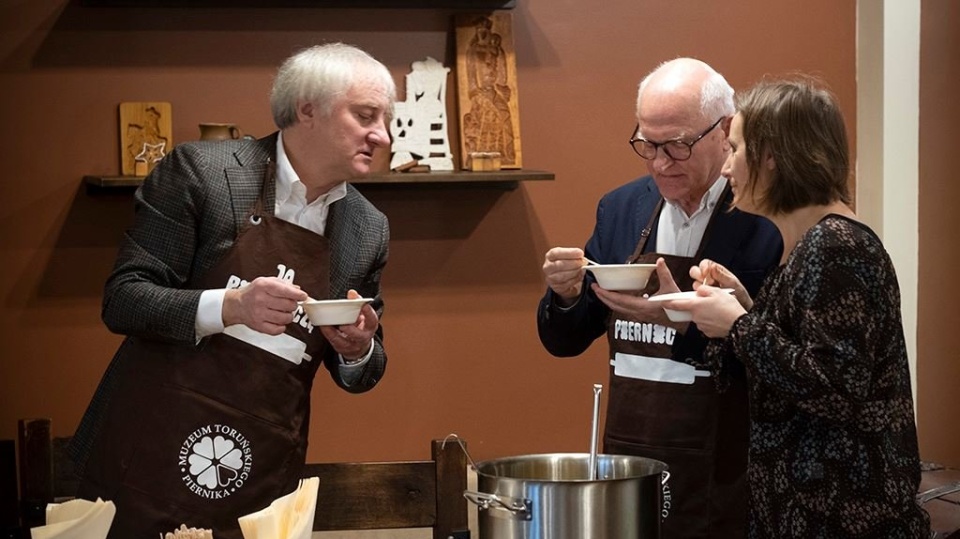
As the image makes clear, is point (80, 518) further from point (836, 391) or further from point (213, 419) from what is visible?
point (836, 391)

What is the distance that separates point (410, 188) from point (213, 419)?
158 centimetres

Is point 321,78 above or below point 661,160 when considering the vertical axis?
above

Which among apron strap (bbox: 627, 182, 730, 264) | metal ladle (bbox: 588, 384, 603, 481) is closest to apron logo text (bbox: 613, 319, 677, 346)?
apron strap (bbox: 627, 182, 730, 264)

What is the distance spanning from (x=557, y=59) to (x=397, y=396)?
48.5 inches

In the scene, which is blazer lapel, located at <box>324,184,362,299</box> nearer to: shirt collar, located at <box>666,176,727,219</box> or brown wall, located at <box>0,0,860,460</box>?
shirt collar, located at <box>666,176,727,219</box>

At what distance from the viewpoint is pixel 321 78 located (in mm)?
2688

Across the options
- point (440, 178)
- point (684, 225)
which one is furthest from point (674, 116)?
point (440, 178)

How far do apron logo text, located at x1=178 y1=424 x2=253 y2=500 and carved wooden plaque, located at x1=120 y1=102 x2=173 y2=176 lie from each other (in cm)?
147

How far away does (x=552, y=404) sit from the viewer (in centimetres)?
416

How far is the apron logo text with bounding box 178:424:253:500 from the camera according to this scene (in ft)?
8.29

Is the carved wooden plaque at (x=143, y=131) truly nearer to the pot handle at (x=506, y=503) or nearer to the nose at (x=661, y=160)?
the nose at (x=661, y=160)

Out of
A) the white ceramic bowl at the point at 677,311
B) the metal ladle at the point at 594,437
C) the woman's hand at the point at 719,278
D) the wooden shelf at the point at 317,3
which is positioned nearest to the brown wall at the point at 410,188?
the wooden shelf at the point at 317,3

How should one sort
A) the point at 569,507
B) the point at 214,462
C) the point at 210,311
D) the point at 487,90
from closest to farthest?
the point at 569,507 → the point at 210,311 → the point at 214,462 → the point at 487,90

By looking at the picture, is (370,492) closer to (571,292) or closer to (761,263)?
(571,292)
